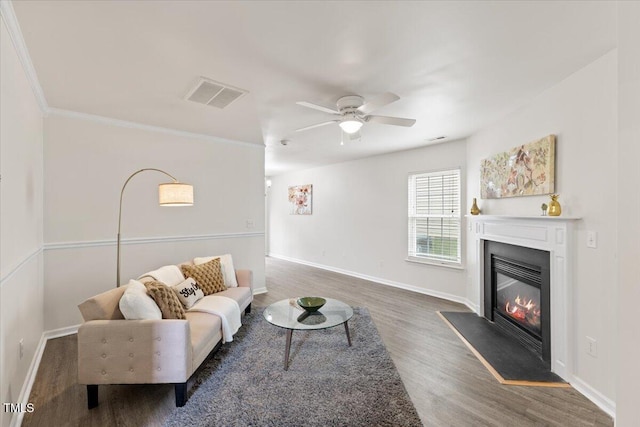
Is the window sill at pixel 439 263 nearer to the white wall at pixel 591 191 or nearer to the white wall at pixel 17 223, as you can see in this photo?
the white wall at pixel 591 191

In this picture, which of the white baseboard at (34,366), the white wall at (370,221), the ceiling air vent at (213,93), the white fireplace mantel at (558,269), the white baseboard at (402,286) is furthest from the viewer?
the white wall at (370,221)

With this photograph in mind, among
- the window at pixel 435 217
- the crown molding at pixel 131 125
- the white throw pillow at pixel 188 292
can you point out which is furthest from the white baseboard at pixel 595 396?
the crown molding at pixel 131 125

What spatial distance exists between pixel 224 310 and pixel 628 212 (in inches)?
114

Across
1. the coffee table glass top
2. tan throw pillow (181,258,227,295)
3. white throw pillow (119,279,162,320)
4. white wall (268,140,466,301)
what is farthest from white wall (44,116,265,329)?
white wall (268,140,466,301)

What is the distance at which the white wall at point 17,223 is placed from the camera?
1.69 metres

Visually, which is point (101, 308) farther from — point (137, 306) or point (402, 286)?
point (402, 286)

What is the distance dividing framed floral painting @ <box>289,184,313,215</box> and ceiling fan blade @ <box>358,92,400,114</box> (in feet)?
15.6

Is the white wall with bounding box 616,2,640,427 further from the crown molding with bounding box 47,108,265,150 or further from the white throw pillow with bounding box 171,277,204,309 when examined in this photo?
the crown molding with bounding box 47,108,265,150

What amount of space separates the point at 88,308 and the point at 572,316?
12.5 ft

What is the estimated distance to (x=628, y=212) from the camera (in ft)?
2.88

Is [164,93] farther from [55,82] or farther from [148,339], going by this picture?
[148,339]

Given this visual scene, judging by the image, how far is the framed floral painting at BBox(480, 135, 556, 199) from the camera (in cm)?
260

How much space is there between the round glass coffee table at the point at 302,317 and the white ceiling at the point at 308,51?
2.17 m

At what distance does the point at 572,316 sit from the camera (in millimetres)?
2348
